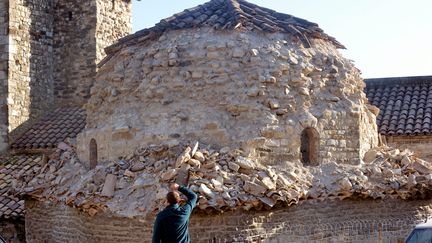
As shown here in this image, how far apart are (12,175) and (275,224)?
7690mm

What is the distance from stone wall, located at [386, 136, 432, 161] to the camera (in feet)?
56.1

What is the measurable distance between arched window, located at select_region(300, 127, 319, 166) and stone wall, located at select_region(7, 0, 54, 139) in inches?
319

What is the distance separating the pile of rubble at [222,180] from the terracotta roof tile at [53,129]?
188 inches

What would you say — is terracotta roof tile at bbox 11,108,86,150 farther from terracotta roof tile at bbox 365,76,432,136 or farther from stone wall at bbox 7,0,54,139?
Answer: terracotta roof tile at bbox 365,76,432,136

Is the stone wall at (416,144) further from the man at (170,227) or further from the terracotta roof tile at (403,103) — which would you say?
the man at (170,227)

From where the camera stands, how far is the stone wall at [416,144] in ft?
56.1

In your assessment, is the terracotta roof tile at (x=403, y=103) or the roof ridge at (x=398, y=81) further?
the roof ridge at (x=398, y=81)

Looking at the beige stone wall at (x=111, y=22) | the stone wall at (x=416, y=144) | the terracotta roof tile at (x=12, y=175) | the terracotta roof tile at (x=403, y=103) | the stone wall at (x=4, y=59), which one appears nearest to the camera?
the terracotta roof tile at (x=12, y=175)

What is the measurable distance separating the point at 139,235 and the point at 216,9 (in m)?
4.34

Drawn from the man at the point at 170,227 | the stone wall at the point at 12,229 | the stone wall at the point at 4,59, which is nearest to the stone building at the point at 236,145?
the man at the point at 170,227

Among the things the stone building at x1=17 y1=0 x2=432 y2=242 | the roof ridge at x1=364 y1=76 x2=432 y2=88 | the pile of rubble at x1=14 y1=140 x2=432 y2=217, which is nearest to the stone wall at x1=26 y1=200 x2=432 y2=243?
the stone building at x1=17 y1=0 x2=432 y2=242

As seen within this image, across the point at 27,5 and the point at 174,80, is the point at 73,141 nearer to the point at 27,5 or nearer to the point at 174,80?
the point at 174,80

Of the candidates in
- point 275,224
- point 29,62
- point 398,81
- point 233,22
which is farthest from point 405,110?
point 29,62

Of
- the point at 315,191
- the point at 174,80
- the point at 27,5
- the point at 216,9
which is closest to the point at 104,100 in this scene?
the point at 174,80
